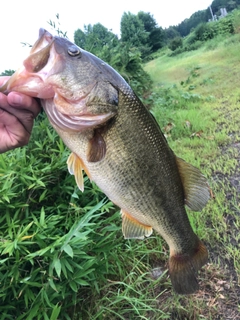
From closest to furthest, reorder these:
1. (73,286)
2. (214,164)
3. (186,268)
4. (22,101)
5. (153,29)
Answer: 1. (22,101)
2. (186,268)
3. (73,286)
4. (214,164)
5. (153,29)

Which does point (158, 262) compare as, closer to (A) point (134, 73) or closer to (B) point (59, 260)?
(B) point (59, 260)

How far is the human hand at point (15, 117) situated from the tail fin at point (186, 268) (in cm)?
101

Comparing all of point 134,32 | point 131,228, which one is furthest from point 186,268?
point 134,32

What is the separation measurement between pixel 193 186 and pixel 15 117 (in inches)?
35.7

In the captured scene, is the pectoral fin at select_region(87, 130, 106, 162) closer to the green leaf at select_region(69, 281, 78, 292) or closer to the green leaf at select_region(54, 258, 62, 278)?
the green leaf at select_region(54, 258, 62, 278)

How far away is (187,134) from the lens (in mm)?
5363

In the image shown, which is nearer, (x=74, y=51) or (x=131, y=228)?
(x=74, y=51)

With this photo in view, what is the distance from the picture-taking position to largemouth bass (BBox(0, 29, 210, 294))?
1.35 m

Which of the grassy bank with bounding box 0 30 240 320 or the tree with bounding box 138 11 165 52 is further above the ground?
the grassy bank with bounding box 0 30 240 320

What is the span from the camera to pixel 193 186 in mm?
1688

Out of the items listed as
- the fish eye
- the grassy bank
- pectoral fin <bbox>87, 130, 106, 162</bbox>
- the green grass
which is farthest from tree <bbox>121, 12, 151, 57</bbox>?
pectoral fin <bbox>87, 130, 106, 162</bbox>

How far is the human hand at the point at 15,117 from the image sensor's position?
1.34 m

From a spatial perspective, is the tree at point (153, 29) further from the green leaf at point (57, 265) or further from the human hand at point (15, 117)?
the human hand at point (15, 117)

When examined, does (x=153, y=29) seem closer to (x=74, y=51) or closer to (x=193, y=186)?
(x=193, y=186)
